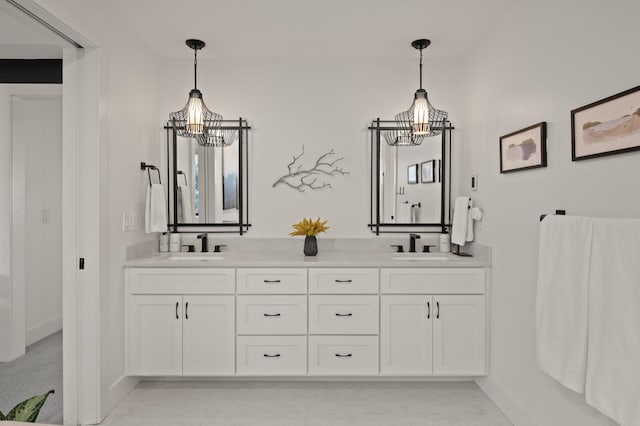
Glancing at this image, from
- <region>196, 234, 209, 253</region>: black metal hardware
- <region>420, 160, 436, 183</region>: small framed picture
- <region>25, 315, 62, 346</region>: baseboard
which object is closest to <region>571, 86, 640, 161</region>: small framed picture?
<region>420, 160, 436, 183</region>: small framed picture

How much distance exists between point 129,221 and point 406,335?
2.00 metres

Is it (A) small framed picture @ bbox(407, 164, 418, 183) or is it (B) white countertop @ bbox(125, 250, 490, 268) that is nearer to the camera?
(B) white countertop @ bbox(125, 250, 490, 268)

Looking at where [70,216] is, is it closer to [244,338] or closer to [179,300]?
[179,300]

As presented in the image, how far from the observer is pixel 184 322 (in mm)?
2721

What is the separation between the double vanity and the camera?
2.71 m

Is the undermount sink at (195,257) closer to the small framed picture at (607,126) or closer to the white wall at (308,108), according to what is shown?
the white wall at (308,108)

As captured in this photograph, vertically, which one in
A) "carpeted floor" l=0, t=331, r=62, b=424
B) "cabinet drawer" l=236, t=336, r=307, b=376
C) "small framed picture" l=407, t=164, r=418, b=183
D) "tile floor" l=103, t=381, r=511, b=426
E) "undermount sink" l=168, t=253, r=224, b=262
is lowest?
"tile floor" l=103, t=381, r=511, b=426

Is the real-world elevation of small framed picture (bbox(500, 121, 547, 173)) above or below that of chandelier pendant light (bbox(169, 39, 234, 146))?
below

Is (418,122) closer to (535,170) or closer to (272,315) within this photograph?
(535,170)

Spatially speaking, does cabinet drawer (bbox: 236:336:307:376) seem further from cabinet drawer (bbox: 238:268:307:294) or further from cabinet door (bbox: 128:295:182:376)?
cabinet door (bbox: 128:295:182:376)

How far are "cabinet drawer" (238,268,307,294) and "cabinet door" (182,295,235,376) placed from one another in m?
0.14

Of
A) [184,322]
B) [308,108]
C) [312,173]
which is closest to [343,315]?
[184,322]

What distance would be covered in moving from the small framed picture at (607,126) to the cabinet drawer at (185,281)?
2.08 meters

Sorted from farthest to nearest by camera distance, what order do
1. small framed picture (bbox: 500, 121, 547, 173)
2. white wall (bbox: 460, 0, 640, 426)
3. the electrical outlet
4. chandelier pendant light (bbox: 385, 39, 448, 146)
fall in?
1. chandelier pendant light (bbox: 385, 39, 448, 146)
2. the electrical outlet
3. small framed picture (bbox: 500, 121, 547, 173)
4. white wall (bbox: 460, 0, 640, 426)
